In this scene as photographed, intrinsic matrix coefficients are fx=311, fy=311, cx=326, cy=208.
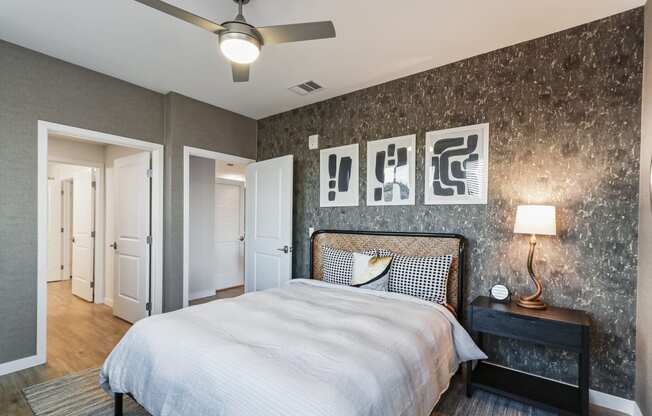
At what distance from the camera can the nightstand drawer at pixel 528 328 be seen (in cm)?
191

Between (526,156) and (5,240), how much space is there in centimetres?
420

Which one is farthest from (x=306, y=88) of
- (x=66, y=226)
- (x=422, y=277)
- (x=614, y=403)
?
(x=66, y=226)

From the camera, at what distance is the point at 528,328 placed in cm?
204

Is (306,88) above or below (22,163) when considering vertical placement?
above

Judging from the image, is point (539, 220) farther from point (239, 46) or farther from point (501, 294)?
point (239, 46)

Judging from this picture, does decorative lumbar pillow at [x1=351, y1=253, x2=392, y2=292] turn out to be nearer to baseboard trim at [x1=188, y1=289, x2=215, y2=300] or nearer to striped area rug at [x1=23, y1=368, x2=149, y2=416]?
striped area rug at [x1=23, y1=368, x2=149, y2=416]

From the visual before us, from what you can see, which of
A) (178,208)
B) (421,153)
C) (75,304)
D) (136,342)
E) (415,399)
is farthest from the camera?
(75,304)

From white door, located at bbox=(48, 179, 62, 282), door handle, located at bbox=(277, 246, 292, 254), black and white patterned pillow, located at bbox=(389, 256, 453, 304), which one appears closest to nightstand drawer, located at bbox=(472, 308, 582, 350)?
black and white patterned pillow, located at bbox=(389, 256, 453, 304)

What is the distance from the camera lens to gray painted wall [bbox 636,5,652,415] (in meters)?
1.80

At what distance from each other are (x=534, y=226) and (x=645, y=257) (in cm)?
60

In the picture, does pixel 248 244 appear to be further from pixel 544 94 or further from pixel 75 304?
pixel 544 94

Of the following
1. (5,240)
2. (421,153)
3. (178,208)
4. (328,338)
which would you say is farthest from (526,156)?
(5,240)

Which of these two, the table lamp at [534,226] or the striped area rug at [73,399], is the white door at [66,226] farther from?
the table lamp at [534,226]

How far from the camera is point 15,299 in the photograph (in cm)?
255
